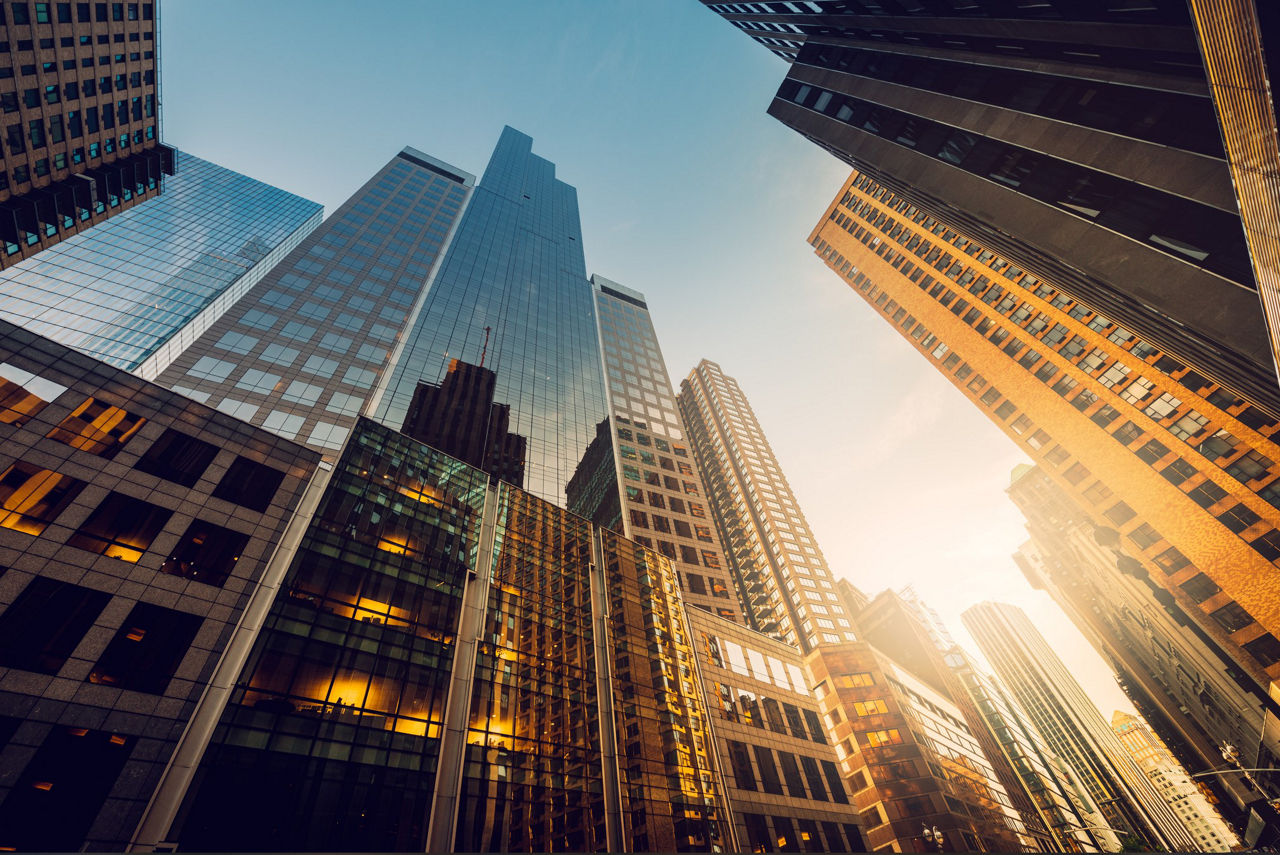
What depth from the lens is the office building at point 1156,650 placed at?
51.3 m

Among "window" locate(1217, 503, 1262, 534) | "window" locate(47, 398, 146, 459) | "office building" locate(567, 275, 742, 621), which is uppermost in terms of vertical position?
"office building" locate(567, 275, 742, 621)

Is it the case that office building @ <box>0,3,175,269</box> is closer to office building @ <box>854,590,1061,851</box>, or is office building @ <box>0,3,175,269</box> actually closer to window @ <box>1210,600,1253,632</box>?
window @ <box>1210,600,1253,632</box>

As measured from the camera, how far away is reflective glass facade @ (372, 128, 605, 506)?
68.7 m

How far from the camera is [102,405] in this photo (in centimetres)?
2627

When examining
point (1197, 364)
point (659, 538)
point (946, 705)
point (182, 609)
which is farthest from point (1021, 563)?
point (182, 609)

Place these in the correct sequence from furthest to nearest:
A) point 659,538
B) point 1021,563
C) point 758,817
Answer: point 1021,563
point 659,538
point 758,817

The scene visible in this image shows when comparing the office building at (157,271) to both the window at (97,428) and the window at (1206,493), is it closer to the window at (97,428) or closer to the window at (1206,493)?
the window at (97,428)

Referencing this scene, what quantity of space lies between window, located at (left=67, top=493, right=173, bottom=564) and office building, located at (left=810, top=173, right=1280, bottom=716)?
181 feet

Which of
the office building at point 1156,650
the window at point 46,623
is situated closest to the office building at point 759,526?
the office building at point 1156,650

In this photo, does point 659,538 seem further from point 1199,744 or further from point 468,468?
point 1199,744

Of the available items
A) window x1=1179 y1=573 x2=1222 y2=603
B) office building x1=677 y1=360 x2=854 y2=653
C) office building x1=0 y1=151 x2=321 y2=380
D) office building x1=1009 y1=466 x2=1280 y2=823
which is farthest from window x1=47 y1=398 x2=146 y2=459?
office building x1=677 y1=360 x2=854 y2=653

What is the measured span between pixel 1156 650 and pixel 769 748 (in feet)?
216

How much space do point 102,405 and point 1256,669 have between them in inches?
3503

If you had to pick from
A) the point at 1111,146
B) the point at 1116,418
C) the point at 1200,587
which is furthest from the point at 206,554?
the point at 1116,418
